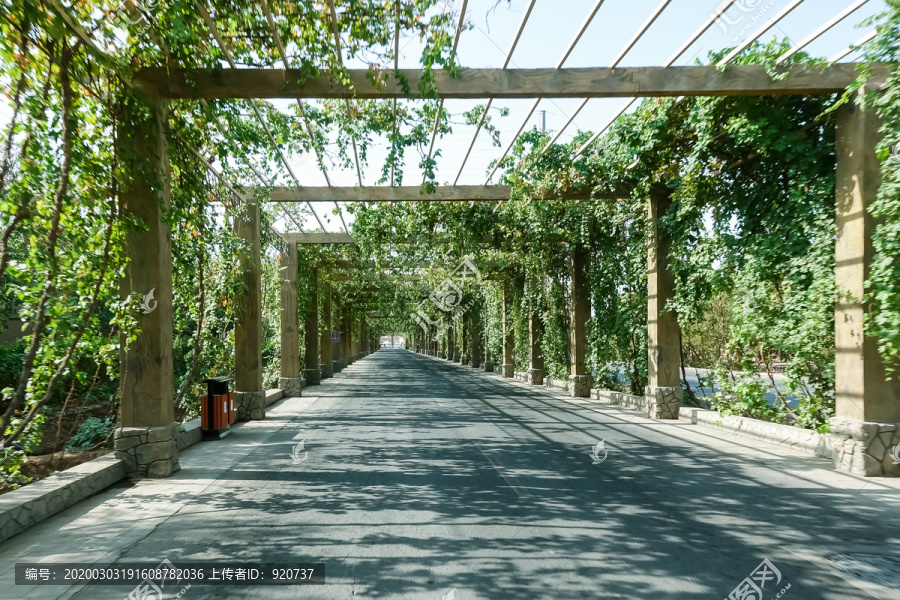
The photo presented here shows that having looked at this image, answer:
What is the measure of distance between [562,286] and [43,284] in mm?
15576

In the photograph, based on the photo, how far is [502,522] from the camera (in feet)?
17.5

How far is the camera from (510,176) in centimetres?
1205

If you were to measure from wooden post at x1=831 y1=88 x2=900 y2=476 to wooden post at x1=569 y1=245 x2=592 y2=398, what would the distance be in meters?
10.1

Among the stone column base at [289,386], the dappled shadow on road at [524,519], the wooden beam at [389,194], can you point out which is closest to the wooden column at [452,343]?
the stone column base at [289,386]

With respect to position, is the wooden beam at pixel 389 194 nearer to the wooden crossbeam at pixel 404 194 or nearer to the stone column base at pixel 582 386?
the wooden crossbeam at pixel 404 194

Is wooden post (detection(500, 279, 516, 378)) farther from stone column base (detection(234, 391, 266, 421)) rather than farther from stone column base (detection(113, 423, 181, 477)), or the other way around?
stone column base (detection(113, 423, 181, 477))

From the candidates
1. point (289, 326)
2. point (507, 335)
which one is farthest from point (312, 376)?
point (507, 335)

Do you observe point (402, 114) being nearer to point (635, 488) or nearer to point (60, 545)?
point (635, 488)

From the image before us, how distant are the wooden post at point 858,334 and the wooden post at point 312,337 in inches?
705

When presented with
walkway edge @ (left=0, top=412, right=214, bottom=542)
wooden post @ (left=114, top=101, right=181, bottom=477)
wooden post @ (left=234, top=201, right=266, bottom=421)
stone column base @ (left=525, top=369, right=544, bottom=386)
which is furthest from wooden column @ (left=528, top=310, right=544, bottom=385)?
walkway edge @ (left=0, top=412, right=214, bottom=542)

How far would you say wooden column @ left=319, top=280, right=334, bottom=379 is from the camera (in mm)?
25547

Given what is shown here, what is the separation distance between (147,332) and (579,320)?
13.1m

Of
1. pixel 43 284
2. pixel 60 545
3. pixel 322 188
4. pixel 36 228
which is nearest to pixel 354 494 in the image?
pixel 60 545

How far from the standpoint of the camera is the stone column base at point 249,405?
1298 cm
